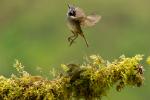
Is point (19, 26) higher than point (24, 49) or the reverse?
higher

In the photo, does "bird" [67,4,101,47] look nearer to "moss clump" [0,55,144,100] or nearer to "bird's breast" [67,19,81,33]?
"bird's breast" [67,19,81,33]

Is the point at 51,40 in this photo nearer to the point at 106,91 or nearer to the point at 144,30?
the point at 144,30

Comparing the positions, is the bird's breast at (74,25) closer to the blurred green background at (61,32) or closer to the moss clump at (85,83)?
the moss clump at (85,83)

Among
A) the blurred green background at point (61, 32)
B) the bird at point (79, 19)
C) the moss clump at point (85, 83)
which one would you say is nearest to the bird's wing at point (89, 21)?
the bird at point (79, 19)

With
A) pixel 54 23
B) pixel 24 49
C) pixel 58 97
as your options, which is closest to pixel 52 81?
pixel 58 97

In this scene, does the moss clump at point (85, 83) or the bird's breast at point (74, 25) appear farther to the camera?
the bird's breast at point (74, 25)

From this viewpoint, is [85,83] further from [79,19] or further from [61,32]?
[61,32]

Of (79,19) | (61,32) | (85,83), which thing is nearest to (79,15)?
(79,19)
